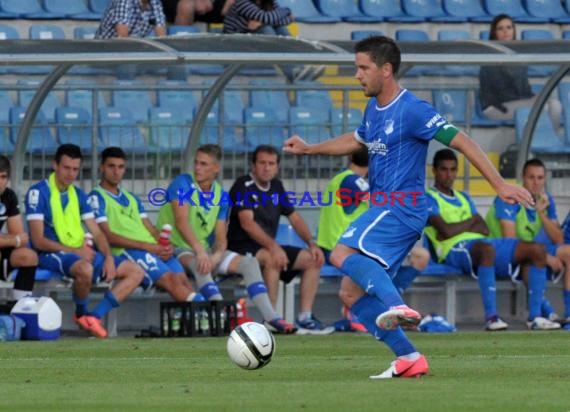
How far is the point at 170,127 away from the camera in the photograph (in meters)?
14.9

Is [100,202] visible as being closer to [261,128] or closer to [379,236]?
[261,128]

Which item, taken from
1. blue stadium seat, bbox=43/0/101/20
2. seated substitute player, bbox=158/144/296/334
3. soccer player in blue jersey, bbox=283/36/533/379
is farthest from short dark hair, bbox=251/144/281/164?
soccer player in blue jersey, bbox=283/36/533/379

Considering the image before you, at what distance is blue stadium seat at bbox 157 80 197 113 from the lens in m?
14.7

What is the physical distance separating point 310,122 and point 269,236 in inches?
55.2

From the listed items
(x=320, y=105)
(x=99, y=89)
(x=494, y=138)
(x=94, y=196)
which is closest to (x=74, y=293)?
(x=94, y=196)

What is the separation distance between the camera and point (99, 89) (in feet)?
47.3

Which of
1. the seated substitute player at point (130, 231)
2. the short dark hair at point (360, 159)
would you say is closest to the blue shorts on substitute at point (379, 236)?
the seated substitute player at point (130, 231)

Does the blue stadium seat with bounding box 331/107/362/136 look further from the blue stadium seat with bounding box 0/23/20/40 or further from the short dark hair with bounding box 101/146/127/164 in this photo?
the blue stadium seat with bounding box 0/23/20/40

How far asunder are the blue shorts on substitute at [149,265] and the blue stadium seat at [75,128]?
1152 millimetres

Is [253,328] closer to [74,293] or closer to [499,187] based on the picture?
[499,187]

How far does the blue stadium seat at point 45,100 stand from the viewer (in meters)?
14.1

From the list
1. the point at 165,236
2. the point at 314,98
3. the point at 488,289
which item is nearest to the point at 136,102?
the point at 165,236

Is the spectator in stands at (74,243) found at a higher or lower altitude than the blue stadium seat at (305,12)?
lower

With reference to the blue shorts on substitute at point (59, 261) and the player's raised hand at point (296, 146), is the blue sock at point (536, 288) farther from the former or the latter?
the player's raised hand at point (296, 146)
